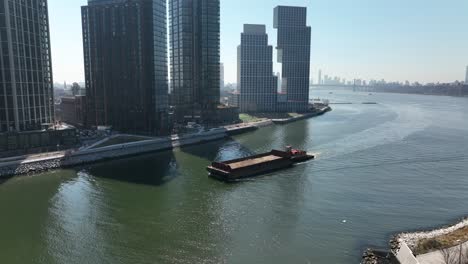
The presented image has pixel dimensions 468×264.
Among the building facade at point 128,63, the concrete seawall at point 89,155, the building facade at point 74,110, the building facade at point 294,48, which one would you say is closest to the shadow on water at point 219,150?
the concrete seawall at point 89,155

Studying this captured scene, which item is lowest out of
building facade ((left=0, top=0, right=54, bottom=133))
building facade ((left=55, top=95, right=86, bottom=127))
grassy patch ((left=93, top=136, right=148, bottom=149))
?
grassy patch ((left=93, top=136, right=148, bottom=149))

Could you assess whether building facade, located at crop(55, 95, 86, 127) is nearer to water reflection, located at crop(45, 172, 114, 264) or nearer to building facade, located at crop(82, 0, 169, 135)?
building facade, located at crop(82, 0, 169, 135)

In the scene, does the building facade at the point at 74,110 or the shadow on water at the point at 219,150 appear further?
the building facade at the point at 74,110

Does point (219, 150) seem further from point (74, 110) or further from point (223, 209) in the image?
point (74, 110)

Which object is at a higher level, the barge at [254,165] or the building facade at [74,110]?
the building facade at [74,110]

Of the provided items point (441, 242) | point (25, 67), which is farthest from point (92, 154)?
point (441, 242)

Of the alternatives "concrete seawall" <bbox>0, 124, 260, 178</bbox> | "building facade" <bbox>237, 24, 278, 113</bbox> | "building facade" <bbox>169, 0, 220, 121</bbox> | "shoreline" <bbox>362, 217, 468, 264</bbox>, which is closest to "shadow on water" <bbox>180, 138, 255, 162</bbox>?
"concrete seawall" <bbox>0, 124, 260, 178</bbox>

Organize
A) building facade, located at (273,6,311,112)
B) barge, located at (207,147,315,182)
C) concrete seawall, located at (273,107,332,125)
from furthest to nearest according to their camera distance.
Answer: building facade, located at (273,6,311,112), concrete seawall, located at (273,107,332,125), barge, located at (207,147,315,182)

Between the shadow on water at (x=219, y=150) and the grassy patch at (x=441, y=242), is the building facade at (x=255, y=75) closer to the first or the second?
the shadow on water at (x=219, y=150)
